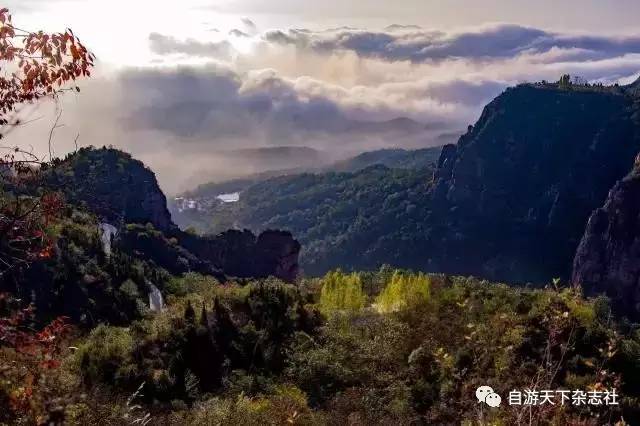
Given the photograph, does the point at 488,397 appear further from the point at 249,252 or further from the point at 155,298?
A: the point at 249,252

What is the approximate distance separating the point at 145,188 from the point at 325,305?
114076mm

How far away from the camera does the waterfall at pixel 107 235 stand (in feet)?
395

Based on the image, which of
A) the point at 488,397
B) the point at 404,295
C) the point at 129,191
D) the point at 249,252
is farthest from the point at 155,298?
the point at 488,397

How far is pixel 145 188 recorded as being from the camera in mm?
179875

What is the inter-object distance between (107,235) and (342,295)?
7275 cm

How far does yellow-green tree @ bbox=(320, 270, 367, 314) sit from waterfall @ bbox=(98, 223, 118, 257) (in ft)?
155

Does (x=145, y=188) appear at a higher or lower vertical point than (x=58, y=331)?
lower

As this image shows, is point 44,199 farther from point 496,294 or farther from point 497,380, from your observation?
point 496,294

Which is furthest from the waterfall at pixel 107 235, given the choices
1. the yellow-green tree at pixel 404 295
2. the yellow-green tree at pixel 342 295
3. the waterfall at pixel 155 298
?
the yellow-green tree at pixel 404 295

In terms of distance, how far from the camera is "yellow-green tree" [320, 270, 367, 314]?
78.0 meters

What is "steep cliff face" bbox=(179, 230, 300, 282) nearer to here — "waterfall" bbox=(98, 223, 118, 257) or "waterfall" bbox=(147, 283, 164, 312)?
"waterfall" bbox=(98, 223, 118, 257)

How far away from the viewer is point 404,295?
74750mm

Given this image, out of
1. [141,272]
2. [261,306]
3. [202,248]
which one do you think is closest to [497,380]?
[261,306]

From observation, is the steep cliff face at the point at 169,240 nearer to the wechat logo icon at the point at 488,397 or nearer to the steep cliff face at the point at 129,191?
the steep cliff face at the point at 129,191
